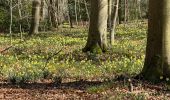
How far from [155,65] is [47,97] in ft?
9.43

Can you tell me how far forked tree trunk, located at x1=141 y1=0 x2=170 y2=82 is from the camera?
10859mm

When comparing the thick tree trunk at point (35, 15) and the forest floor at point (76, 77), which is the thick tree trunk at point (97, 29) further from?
the thick tree trunk at point (35, 15)

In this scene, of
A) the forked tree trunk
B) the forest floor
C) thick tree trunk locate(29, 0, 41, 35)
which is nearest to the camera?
the forest floor

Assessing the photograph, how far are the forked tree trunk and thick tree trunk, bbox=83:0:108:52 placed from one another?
26.8ft

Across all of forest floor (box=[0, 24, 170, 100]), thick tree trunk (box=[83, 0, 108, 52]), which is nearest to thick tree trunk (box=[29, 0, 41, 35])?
forest floor (box=[0, 24, 170, 100])

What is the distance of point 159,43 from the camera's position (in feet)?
35.9

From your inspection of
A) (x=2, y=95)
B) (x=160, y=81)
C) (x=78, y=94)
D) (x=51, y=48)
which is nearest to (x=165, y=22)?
(x=160, y=81)

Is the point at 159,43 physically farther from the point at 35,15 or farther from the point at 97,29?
the point at 35,15

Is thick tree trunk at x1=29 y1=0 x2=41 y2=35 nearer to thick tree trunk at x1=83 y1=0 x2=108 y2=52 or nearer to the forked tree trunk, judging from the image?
thick tree trunk at x1=83 y1=0 x2=108 y2=52

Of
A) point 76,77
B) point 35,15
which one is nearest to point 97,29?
point 76,77

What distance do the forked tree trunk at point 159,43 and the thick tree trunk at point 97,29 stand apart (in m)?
8.17

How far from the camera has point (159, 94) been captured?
9797 mm

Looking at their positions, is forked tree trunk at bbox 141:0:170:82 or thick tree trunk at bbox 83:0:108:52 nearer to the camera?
forked tree trunk at bbox 141:0:170:82

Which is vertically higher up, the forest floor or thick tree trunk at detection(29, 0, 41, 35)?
thick tree trunk at detection(29, 0, 41, 35)
